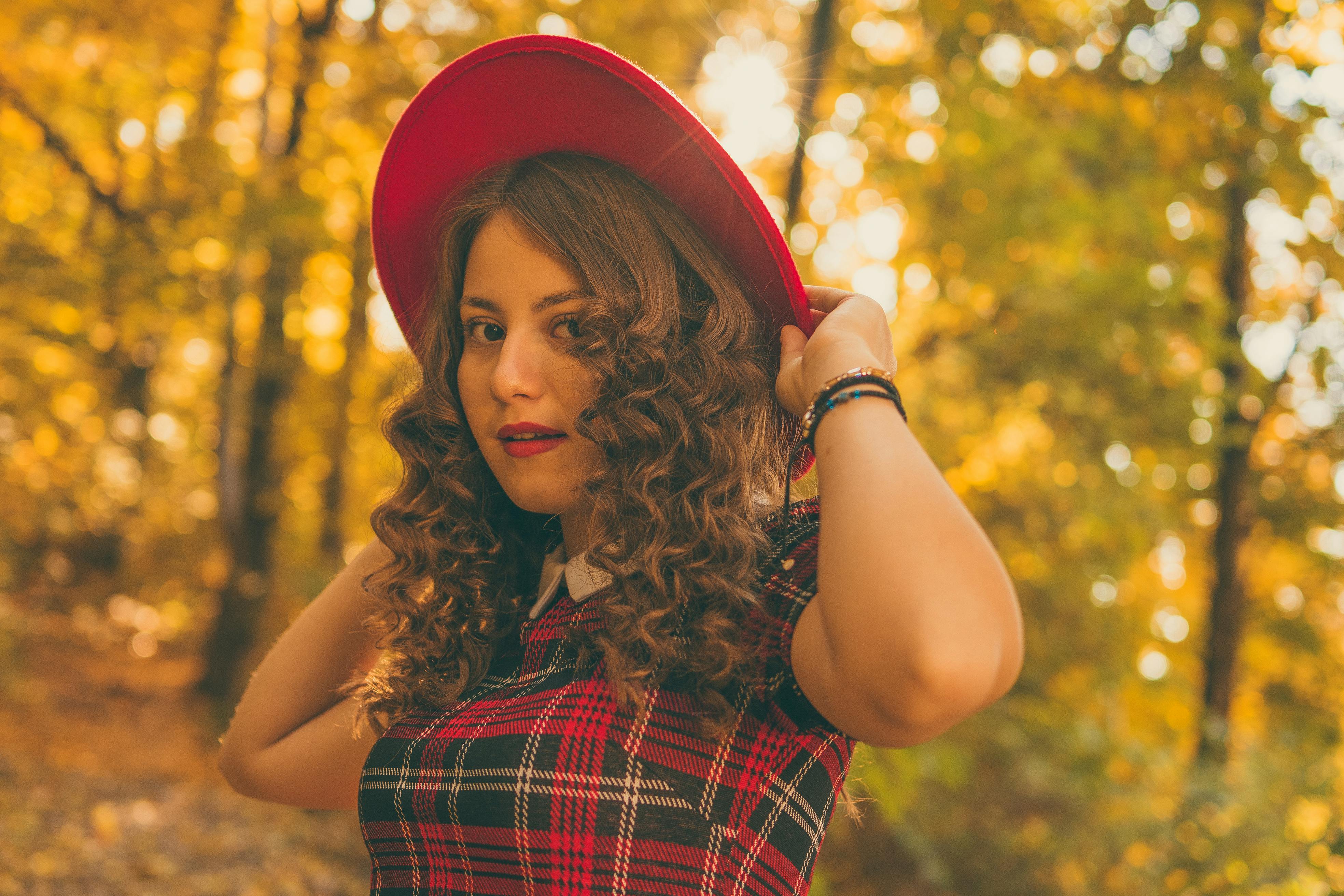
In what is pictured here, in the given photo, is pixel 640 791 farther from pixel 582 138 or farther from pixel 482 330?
pixel 582 138

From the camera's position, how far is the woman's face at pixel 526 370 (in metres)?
1.45

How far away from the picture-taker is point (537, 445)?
148 cm

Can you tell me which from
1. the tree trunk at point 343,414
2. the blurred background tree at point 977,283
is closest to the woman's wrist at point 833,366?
the blurred background tree at point 977,283

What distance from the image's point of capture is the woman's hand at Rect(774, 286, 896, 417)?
3.97 feet

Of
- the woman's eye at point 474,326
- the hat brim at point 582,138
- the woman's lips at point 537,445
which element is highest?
the hat brim at point 582,138

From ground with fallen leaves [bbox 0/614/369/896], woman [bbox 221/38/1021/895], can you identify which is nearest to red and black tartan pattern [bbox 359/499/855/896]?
woman [bbox 221/38/1021/895]

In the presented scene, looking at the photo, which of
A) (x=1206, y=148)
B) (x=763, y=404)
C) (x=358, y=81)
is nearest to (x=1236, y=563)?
(x=1206, y=148)

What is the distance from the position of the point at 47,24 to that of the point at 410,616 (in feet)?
22.9

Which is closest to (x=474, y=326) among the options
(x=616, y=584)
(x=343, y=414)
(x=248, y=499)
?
(x=616, y=584)

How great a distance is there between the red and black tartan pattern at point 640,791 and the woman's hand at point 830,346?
8.0 inches

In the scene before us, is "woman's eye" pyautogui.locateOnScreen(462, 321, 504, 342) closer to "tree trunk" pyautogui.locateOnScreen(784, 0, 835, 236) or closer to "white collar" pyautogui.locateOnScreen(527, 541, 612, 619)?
"white collar" pyautogui.locateOnScreen(527, 541, 612, 619)

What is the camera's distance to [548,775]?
1.22 metres

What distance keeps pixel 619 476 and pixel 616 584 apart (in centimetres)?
17

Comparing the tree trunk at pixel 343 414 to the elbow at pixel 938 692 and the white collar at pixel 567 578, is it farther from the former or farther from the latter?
the elbow at pixel 938 692
